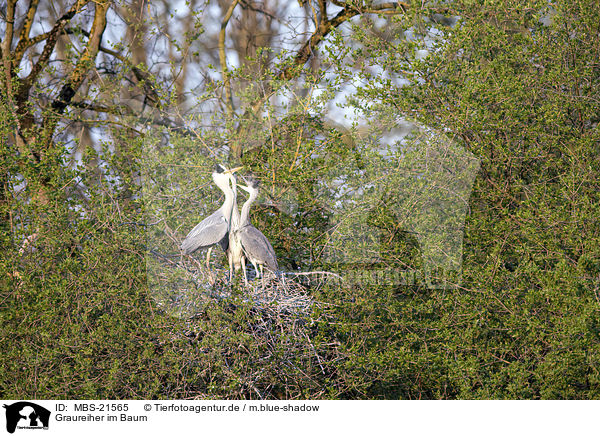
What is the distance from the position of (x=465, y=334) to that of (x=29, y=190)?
134 inches

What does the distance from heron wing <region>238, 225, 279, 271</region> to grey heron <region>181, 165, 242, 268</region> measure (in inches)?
5.7

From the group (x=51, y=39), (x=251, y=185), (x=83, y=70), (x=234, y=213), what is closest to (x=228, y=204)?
(x=234, y=213)

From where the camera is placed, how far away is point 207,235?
485 cm

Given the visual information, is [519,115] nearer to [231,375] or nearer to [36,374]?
[231,375]

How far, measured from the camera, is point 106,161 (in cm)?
561

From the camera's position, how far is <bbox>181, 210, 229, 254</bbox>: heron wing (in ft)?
15.9

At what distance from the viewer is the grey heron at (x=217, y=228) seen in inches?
191

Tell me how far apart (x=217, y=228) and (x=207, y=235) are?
84 mm
